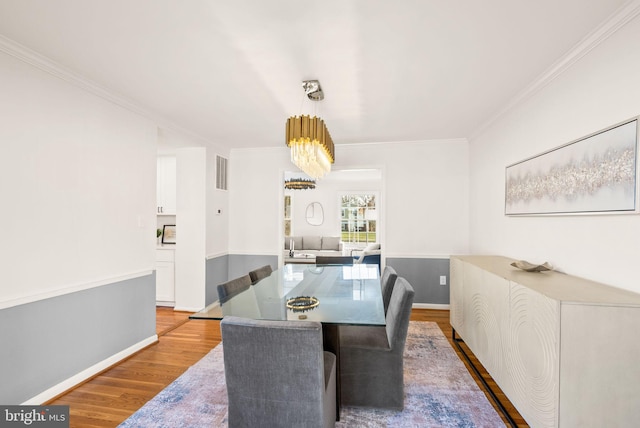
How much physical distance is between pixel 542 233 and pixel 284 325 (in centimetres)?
217

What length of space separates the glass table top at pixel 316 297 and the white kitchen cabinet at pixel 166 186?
8.31ft

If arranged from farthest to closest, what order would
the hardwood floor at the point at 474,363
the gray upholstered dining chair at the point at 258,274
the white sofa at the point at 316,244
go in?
the white sofa at the point at 316,244 → the gray upholstered dining chair at the point at 258,274 → the hardwood floor at the point at 474,363

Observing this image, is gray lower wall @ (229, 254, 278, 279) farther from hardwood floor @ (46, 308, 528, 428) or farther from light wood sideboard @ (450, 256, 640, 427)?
light wood sideboard @ (450, 256, 640, 427)

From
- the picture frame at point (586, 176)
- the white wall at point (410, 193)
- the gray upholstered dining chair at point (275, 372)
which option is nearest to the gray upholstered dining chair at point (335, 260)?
the white wall at point (410, 193)

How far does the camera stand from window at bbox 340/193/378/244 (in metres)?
8.33

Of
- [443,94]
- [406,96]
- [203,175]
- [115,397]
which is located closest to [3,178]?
[115,397]

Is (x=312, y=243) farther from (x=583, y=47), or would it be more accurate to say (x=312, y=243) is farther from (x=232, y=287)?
(x=583, y=47)

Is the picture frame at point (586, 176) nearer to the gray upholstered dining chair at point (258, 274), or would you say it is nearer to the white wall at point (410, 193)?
the white wall at point (410, 193)

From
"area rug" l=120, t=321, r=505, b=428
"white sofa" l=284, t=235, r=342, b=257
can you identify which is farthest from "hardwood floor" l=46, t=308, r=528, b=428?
"white sofa" l=284, t=235, r=342, b=257

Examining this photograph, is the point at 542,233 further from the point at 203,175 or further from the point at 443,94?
the point at 203,175

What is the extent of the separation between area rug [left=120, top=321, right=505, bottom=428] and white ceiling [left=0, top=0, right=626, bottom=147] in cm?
234

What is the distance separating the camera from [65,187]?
2285mm

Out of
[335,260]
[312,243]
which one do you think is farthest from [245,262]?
[312,243]

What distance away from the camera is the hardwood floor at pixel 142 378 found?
204 centimetres
